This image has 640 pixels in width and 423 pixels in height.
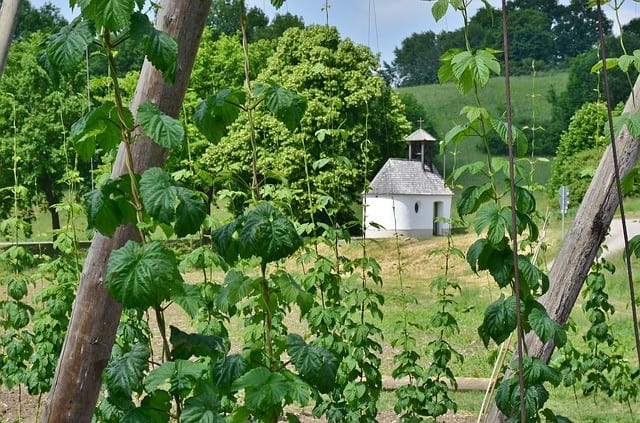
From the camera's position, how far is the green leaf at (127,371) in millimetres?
2014

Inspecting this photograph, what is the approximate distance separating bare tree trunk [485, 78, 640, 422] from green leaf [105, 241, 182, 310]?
5.45 feet

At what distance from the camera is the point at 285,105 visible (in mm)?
2109

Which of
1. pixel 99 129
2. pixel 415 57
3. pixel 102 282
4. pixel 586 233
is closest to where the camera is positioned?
pixel 99 129

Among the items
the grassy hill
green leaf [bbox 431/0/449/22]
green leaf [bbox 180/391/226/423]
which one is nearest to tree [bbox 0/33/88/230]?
the grassy hill

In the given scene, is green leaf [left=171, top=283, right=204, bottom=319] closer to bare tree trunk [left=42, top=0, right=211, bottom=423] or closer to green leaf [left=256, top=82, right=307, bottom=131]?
green leaf [left=256, top=82, right=307, bottom=131]

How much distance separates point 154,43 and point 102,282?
0.94 metres

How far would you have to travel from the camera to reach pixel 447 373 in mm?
5129

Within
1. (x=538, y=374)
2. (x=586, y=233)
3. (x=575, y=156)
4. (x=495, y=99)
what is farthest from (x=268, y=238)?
(x=495, y=99)

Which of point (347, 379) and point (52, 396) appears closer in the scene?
point (52, 396)

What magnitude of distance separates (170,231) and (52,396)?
Result: 2.93ft

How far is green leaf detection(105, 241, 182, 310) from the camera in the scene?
186 cm

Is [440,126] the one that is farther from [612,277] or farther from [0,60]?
[0,60]

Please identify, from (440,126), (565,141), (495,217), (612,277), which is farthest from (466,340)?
(440,126)

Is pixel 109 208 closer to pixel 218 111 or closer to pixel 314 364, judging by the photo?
pixel 218 111
